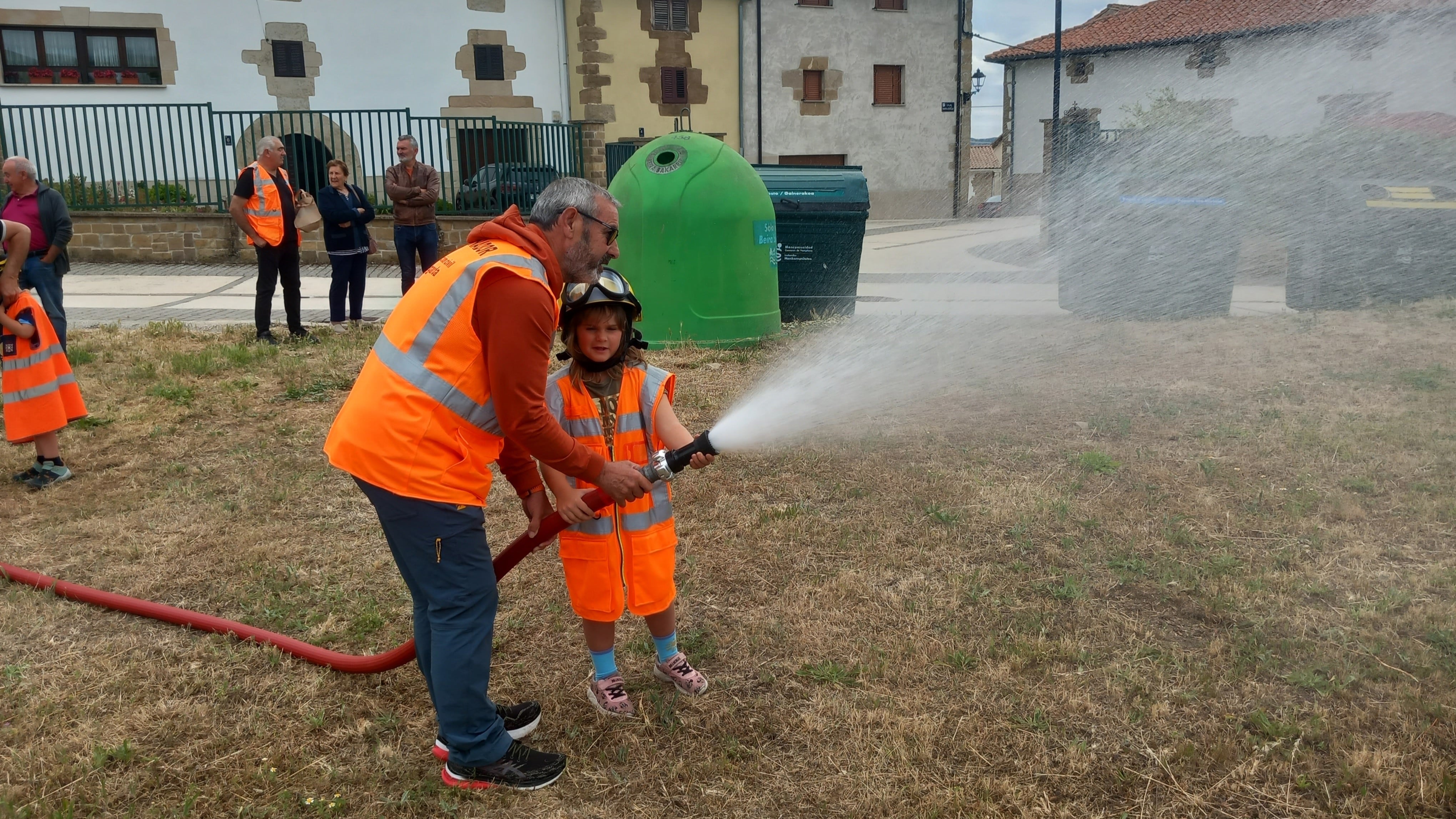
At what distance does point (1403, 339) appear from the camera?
344 inches

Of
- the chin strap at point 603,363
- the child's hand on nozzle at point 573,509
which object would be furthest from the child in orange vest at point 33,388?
the child's hand on nozzle at point 573,509

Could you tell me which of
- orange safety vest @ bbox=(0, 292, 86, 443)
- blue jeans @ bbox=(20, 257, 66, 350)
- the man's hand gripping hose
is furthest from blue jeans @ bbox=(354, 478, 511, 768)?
blue jeans @ bbox=(20, 257, 66, 350)

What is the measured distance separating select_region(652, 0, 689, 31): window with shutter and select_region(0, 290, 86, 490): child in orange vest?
70.7 feet

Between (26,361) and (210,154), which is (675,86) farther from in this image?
(26,361)

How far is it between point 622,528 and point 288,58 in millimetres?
21521

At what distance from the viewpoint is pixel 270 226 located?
9.13m

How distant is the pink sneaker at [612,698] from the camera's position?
322cm

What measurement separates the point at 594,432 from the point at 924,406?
424 cm

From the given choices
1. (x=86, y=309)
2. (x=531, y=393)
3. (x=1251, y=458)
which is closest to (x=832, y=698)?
(x=531, y=393)

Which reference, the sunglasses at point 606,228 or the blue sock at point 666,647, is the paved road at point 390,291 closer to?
the blue sock at point 666,647

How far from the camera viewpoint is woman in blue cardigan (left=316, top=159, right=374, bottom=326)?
972 centimetres

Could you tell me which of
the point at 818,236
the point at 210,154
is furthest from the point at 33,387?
the point at 210,154

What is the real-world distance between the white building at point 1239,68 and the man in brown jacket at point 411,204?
1502 cm

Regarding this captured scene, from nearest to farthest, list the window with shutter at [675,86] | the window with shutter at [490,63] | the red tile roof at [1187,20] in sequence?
the window with shutter at [490,63], the red tile roof at [1187,20], the window with shutter at [675,86]
